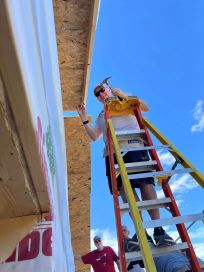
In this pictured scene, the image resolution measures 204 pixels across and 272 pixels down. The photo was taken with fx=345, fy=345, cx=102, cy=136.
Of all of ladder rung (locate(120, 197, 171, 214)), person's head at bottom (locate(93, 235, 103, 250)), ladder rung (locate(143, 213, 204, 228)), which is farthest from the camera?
Result: person's head at bottom (locate(93, 235, 103, 250))

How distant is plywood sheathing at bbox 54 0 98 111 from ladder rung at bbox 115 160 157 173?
221 centimetres

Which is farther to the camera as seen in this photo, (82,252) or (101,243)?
(82,252)

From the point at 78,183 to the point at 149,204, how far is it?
418 cm

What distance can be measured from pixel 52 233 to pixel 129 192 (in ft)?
2.47

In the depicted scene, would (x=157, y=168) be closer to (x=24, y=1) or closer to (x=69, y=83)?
(x=24, y=1)

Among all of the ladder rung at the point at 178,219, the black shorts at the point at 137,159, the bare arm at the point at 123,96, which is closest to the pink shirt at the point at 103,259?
the black shorts at the point at 137,159

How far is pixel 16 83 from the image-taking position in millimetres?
808

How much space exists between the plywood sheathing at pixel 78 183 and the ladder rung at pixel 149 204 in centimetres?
341

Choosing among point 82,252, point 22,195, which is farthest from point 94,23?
point 82,252

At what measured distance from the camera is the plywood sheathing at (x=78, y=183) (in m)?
5.99

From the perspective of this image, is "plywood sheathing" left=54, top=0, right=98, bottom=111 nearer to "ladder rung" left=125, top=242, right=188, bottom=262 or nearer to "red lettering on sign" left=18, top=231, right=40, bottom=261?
"ladder rung" left=125, top=242, right=188, bottom=262

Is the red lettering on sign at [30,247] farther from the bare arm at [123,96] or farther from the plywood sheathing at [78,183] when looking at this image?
the plywood sheathing at [78,183]

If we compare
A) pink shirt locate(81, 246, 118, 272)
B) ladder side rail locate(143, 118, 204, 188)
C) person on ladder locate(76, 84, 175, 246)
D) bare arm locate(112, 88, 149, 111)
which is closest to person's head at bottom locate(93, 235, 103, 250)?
pink shirt locate(81, 246, 118, 272)

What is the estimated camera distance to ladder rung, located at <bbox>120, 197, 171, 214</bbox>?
2553 mm
